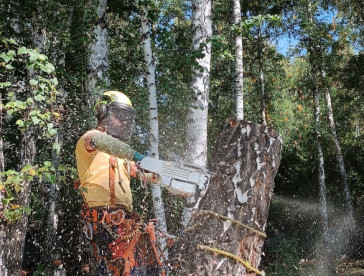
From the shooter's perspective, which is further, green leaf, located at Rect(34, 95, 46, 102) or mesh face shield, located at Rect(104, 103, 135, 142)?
green leaf, located at Rect(34, 95, 46, 102)

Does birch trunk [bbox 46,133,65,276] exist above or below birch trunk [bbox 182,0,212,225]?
below

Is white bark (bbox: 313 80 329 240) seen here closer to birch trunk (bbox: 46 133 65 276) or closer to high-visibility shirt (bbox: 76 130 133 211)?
birch trunk (bbox: 46 133 65 276)

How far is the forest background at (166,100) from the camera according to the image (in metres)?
5.41

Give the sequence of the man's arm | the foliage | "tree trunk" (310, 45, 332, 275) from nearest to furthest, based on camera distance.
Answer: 1. the man's arm
2. the foliage
3. "tree trunk" (310, 45, 332, 275)

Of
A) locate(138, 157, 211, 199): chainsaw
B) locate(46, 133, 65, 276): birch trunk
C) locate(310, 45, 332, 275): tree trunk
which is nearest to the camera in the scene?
locate(138, 157, 211, 199): chainsaw

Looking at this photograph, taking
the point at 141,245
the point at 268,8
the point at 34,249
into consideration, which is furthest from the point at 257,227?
the point at 268,8

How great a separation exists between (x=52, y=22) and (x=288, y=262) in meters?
9.45

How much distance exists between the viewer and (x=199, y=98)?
6352 mm

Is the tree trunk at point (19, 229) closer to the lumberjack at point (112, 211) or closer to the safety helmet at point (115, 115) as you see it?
the lumberjack at point (112, 211)

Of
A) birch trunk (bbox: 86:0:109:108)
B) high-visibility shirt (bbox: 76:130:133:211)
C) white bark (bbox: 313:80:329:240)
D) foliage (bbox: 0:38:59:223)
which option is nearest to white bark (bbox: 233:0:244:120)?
birch trunk (bbox: 86:0:109:108)

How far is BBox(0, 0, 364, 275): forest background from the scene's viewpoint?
5.41 meters

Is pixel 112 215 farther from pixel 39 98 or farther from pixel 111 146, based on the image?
pixel 39 98

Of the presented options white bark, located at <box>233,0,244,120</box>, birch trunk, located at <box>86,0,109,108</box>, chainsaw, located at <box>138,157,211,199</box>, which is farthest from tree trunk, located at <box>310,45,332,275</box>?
chainsaw, located at <box>138,157,211,199</box>

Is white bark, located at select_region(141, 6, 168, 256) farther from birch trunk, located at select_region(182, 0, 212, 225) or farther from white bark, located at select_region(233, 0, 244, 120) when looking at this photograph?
white bark, located at select_region(233, 0, 244, 120)
